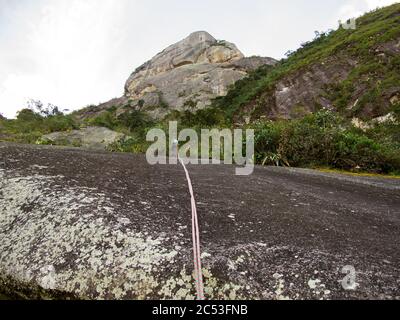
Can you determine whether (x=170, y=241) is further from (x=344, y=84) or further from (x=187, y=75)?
(x=187, y=75)

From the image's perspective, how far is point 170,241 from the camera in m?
2.29

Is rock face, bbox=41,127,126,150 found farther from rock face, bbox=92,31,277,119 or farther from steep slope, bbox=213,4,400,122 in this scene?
rock face, bbox=92,31,277,119

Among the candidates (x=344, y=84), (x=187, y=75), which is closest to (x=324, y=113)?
(x=344, y=84)

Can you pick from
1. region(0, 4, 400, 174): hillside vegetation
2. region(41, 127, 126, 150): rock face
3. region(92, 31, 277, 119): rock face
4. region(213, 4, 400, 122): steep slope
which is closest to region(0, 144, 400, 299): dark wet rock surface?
region(0, 4, 400, 174): hillside vegetation

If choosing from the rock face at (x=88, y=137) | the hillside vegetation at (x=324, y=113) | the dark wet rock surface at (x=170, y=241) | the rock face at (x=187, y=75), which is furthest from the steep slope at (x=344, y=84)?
the dark wet rock surface at (x=170, y=241)

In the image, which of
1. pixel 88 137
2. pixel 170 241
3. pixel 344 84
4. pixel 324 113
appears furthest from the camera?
pixel 344 84

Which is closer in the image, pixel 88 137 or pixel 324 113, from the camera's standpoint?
pixel 324 113

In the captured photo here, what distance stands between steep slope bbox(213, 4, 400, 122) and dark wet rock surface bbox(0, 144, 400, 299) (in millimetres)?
18698

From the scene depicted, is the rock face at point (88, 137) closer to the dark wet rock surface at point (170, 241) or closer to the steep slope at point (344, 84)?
the steep slope at point (344, 84)

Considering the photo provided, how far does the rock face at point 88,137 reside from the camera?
20297 millimetres

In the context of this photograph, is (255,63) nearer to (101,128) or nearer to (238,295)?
(101,128)

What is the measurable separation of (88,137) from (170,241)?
21591 millimetres

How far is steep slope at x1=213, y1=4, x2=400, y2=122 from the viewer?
20.2 meters

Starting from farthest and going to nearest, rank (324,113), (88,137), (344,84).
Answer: (344,84) → (88,137) → (324,113)
